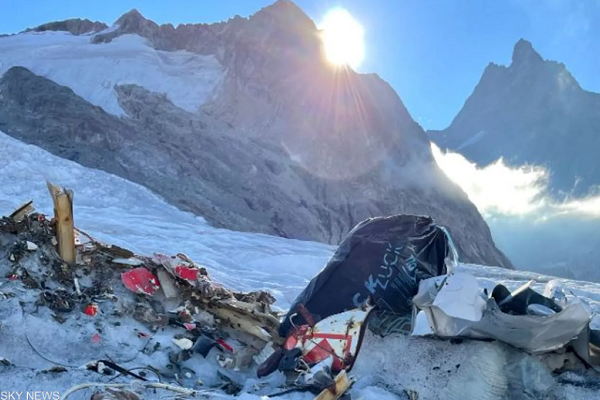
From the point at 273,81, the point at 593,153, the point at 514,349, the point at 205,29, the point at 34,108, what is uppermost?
the point at 593,153

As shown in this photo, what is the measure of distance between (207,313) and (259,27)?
36154 mm

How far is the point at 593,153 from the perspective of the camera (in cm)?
10431

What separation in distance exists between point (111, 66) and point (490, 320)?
104 feet

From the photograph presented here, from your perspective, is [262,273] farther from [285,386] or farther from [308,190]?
[308,190]

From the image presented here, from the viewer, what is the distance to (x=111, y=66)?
1246 inches

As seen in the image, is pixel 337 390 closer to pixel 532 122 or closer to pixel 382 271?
pixel 382 271

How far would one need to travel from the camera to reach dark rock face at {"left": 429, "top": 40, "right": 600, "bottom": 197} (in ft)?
351

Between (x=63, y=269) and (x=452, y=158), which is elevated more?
(x=452, y=158)

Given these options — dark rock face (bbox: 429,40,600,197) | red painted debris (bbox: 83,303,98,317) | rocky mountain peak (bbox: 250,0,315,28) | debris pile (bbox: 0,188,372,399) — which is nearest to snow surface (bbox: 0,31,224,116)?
rocky mountain peak (bbox: 250,0,315,28)

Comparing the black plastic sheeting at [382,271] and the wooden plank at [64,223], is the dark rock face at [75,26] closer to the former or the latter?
the wooden plank at [64,223]

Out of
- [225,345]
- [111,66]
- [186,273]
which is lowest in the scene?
[225,345]

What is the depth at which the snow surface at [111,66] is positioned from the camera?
2989 centimetres

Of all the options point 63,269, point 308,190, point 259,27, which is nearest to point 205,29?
point 259,27

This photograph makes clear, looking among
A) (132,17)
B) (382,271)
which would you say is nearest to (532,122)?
(132,17)
